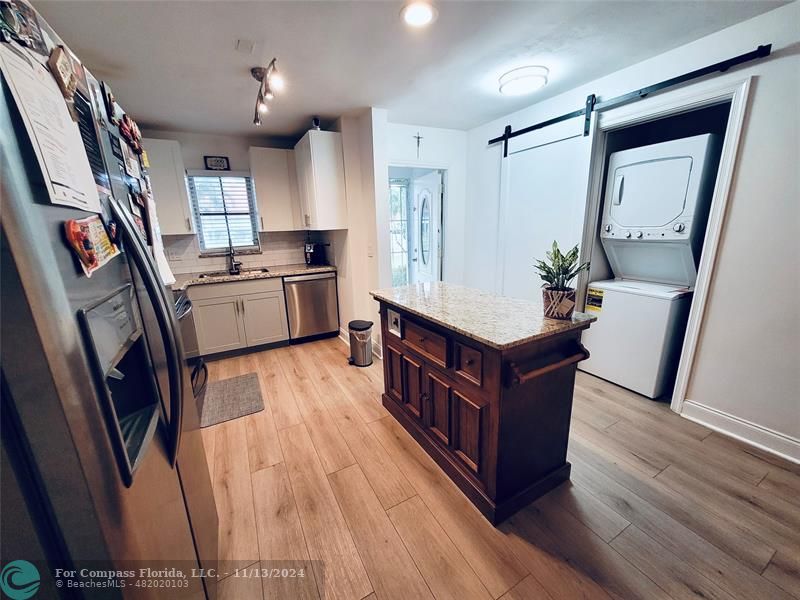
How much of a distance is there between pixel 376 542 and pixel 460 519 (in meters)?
0.43

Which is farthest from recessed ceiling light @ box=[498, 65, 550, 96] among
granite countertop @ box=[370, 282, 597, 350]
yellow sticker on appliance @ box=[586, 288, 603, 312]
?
yellow sticker on appliance @ box=[586, 288, 603, 312]

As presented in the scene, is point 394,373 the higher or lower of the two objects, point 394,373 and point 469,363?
the lower

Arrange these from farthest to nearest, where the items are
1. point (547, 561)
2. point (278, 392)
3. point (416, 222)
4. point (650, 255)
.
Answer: point (416, 222), point (278, 392), point (650, 255), point (547, 561)

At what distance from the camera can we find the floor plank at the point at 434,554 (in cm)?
126

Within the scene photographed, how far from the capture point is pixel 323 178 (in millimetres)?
3311

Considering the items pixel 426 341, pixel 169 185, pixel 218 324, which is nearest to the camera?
pixel 426 341

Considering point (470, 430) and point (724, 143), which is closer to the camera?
point (470, 430)

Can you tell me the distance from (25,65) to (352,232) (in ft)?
9.88

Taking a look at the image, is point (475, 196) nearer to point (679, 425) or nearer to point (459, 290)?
point (459, 290)

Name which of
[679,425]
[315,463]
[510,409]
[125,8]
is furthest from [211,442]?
[679,425]

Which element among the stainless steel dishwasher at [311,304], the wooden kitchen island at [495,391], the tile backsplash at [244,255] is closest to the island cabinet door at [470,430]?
the wooden kitchen island at [495,391]

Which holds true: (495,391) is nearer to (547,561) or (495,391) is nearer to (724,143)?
(547,561)

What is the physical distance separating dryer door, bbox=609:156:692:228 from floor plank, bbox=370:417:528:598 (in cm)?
254

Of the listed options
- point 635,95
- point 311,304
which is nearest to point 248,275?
point 311,304
